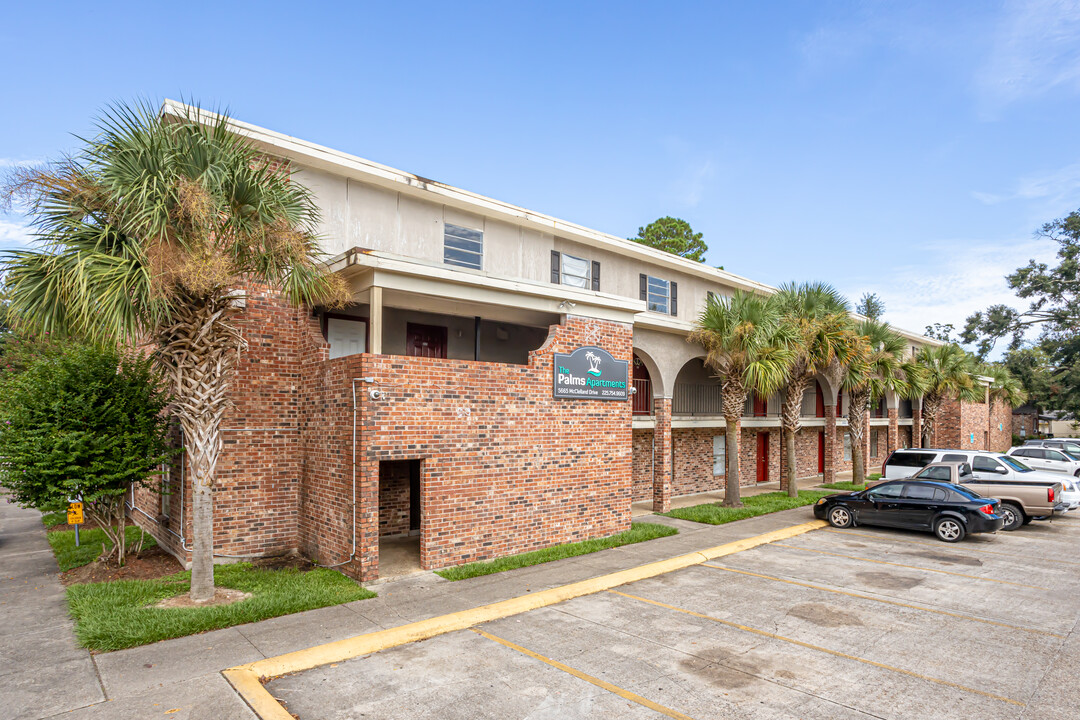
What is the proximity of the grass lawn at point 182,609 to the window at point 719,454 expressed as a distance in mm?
15982

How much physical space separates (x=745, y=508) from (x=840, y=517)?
9.01 feet

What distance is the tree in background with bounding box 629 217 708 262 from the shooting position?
48.4m

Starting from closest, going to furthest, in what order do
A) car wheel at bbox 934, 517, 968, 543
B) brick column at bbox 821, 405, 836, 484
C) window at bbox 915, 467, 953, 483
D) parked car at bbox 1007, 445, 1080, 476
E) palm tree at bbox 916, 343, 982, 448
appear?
car wheel at bbox 934, 517, 968, 543 < window at bbox 915, 467, 953, 483 < parked car at bbox 1007, 445, 1080, 476 < brick column at bbox 821, 405, 836, 484 < palm tree at bbox 916, 343, 982, 448

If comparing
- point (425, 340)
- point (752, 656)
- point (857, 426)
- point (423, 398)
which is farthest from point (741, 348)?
point (752, 656)

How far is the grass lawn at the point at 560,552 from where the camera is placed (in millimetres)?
10828

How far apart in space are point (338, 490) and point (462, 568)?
2.66 metres

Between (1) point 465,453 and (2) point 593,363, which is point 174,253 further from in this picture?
(2) point 593,363

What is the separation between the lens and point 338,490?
10727 millimetres

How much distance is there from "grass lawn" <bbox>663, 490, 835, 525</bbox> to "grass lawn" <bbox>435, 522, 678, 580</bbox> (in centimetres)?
179

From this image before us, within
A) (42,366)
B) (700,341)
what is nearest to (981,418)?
(700,341)

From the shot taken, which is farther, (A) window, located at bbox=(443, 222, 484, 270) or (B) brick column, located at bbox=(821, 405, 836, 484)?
(B) brick column, located at bbox=(821, 405, 836, 484)

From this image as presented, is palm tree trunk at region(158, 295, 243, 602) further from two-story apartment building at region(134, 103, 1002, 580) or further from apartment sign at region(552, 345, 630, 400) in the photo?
apartment sign at region(552, 345, 630, 400)

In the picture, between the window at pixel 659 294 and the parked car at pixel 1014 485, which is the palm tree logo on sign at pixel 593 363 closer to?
the window at pixel 659 294

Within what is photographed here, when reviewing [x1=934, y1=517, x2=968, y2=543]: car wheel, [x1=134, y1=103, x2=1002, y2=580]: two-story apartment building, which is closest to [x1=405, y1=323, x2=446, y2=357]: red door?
[x1=134, y1=103, x2=1002, y2=580]: two-story apartment building
